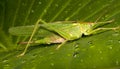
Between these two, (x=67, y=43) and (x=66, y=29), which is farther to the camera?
(x=66, y=29)

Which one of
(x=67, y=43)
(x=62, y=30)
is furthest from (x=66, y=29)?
(x=67, y=43)

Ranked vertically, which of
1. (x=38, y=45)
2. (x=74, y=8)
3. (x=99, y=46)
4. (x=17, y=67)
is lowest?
(x=38, y=45)

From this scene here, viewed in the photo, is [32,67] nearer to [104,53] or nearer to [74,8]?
[104,53]

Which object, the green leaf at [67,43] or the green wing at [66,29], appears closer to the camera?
the green leaf at [67,43]

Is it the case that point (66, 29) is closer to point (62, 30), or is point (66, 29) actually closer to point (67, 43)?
point (62, 30)

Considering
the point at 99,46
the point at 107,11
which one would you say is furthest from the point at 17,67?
the point at 107,11

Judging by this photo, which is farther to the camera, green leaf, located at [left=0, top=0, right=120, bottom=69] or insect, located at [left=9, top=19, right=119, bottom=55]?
insect, located at [left=9, top=19, right=119, bottom=55]

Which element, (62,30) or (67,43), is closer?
(67,43)

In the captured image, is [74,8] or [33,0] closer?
[74,8]
